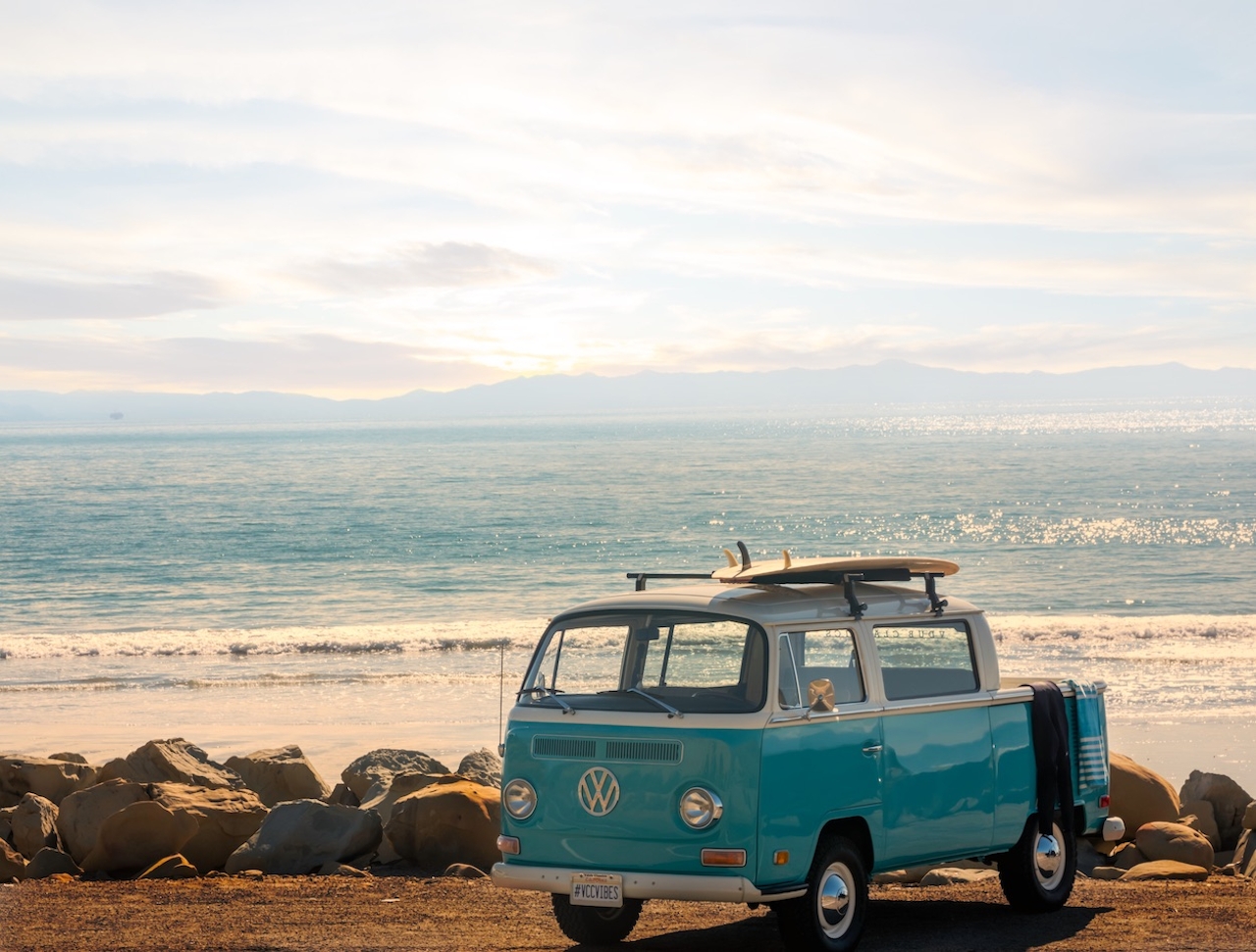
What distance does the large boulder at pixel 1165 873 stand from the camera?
12.1 m

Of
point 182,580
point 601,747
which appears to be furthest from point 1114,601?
point 601,747

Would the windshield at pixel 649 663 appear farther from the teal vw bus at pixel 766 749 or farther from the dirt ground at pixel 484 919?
the dirt ground at pixel 484 919

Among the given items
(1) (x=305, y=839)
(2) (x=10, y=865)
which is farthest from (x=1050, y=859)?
(2) (x=10, y=865)

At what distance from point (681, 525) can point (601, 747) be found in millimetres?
69799

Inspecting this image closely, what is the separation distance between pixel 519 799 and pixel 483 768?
719 centimetres

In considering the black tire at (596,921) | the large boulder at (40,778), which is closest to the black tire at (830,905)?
the black tire at (596,921)

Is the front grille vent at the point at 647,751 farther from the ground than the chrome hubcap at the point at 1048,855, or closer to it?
farther from the ground

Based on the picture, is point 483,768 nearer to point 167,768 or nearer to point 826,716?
point 167,768

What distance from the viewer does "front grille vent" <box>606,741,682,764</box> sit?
8164mm

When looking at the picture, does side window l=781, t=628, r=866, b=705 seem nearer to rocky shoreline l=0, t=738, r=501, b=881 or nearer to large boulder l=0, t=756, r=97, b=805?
rocky shoreline l=0, t=738, r=501, b=881

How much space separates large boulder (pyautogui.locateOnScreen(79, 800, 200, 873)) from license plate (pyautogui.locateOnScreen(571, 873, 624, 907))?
203 inches

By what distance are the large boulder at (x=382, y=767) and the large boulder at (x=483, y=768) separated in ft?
0.83

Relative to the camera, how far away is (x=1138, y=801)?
14.5m

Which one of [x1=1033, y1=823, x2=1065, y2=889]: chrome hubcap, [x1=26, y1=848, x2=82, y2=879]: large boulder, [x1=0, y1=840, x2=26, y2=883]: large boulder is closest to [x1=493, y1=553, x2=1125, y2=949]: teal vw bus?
[x1=1033, y1=823, x2=1065, y2=889]: chrome hubcap
